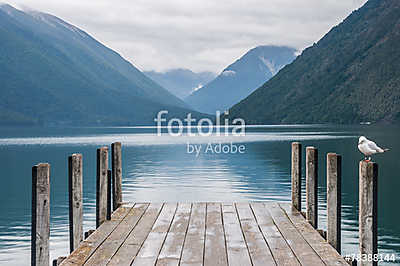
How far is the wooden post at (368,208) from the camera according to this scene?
719 centimetres

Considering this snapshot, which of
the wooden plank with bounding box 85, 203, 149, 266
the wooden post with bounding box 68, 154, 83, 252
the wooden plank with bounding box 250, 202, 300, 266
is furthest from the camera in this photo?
the wooden post with bounding box 68, 154, 83, 252

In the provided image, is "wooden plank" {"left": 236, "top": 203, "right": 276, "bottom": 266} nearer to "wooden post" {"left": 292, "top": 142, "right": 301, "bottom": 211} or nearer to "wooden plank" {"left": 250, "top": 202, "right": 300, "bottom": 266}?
"wooden plank" {"left": 250, "top": 202, "right": 300, "bottom": 266}

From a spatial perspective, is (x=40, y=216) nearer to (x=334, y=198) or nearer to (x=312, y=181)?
(x=334, y=198)

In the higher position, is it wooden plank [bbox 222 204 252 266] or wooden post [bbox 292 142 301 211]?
wooden post [bbox 292 142 301 211]

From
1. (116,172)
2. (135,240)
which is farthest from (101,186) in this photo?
(135,240)

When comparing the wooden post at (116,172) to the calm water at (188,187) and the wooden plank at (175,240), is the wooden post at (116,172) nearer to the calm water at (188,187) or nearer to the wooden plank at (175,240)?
the wooden plank at (175,240)

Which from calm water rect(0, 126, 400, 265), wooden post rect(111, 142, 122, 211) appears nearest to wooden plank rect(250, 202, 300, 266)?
wooden post rect(111, 142, 122, 211)

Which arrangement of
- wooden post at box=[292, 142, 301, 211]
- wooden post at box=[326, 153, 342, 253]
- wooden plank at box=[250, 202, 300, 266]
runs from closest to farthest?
wooden plank at box=[250, 202, 300, 266], wooden post at box=[326, 153, 342, 253], wooden post at box=[292, 142, 301, 211]

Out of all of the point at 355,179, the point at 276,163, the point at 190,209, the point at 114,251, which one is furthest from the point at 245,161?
the point at 114,251

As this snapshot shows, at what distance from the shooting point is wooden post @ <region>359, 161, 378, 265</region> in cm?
719

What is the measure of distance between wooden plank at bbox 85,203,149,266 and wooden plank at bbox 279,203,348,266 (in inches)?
110

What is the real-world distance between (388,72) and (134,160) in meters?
142

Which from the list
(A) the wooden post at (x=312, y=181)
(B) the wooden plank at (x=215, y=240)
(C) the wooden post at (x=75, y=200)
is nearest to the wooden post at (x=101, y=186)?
(C) the wooden post at (x=75, y=200)

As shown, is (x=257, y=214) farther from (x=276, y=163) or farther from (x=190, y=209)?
(x=276, y=163)
